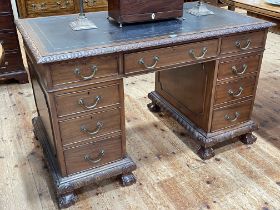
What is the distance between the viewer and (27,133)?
7.02 feet

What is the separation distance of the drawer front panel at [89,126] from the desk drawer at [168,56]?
240mm

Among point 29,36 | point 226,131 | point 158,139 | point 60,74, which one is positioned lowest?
point 158,139

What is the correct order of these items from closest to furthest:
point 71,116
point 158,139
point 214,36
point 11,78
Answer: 1. point 71,116
2. point 214,36
3. point 158,139
4. point 11,78

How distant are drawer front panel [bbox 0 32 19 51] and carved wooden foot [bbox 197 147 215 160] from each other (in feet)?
5.88

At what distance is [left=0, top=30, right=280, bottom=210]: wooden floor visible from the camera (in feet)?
5.23

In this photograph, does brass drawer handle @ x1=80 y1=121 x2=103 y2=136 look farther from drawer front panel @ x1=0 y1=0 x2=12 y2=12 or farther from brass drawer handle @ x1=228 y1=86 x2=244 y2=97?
drawer front panel @ x1=0 y1=0 x2=12 y2=12

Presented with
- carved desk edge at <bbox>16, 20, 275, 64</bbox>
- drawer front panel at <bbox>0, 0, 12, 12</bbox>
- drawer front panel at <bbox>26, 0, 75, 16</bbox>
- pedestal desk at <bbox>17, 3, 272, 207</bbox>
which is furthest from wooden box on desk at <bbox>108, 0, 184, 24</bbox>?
drawer front panel at <bbox>26, 0, 75, 16</bbox>

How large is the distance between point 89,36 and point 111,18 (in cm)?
28

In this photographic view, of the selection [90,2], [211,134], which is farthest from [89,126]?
[90,2]

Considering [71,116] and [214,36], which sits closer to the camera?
[71,116]

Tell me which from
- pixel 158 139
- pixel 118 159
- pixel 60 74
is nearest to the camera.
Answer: pixel 60 74

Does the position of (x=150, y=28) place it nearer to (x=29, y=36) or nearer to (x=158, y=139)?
(x=29, y=36)

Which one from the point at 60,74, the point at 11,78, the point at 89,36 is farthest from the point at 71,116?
the point at 11,78

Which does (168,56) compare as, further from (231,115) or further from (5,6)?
(5,6)
